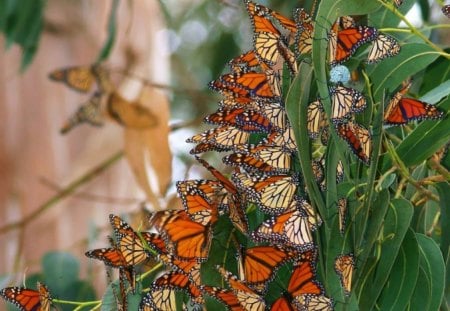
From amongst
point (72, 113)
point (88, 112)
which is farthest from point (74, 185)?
point (72, 113)

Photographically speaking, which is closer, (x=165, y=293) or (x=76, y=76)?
(x=165, y=293)

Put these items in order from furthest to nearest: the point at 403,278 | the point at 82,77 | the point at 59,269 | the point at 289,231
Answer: the point at 82,77
the point at 59,269
the point at 403,278
the point at 289,231

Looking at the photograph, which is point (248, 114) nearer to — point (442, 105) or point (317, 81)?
point (317, 81)

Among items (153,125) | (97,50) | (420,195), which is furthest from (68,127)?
(420,195)

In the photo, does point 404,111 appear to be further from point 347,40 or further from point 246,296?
point 246,296

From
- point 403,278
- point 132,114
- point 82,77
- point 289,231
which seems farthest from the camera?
point 82,77

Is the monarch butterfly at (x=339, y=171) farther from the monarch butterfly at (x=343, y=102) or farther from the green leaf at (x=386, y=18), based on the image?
the green leaf at (x=386, y=18)
